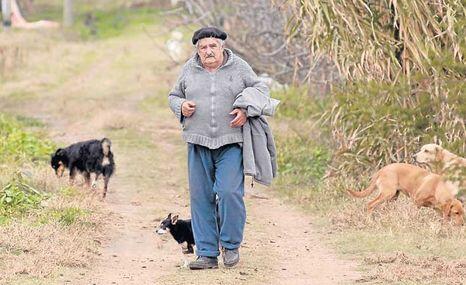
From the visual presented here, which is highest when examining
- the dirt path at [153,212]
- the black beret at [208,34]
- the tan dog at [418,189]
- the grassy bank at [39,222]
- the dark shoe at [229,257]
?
the black beret at [208,34]

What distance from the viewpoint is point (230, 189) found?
9305 mm

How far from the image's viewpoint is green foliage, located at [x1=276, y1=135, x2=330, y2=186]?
1538 cm

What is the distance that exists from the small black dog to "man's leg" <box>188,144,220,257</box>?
749mm

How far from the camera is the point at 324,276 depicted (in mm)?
9453

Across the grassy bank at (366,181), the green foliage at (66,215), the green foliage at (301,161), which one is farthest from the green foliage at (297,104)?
the green foliage at (66,215)

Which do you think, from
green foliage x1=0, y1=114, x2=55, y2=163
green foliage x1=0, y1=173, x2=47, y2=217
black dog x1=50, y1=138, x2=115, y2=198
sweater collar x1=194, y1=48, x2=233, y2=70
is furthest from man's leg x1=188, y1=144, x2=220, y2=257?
green foliage x1=0, y1=114, x2=55, y2=163

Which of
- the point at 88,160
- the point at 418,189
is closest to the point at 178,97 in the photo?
the point at 418,189

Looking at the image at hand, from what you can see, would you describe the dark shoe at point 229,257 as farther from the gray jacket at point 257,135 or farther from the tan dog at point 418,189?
the tan dog at point 418,189

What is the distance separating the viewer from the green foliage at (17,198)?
11.6 metres

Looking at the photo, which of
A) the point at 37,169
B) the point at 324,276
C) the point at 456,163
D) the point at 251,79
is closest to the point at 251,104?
the point at 251,79

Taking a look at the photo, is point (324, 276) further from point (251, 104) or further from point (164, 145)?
point (164, 145)

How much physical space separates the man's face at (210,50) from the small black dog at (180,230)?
1734 mm

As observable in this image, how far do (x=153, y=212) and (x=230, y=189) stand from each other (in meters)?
3.76

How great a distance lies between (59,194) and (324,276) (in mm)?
4281
